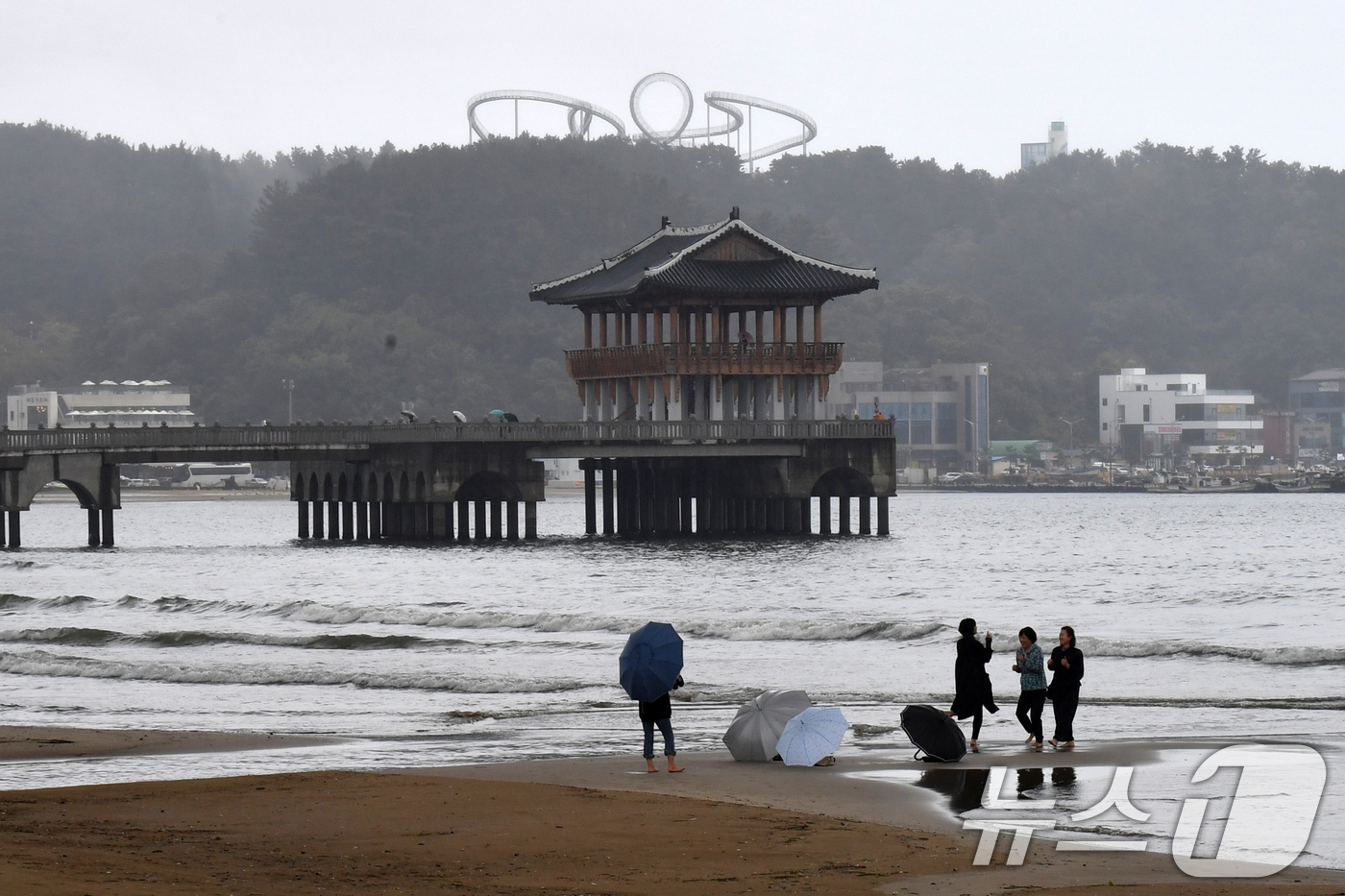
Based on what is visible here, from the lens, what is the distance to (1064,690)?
819 inches

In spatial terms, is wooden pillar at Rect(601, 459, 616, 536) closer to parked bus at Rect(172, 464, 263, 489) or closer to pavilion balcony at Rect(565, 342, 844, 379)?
pavilion balcony at Rect(565, 342, 844, 379)

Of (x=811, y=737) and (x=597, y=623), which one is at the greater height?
(x=811, y=737)

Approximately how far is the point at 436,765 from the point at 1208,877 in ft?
29.8

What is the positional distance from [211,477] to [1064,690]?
163128 mm

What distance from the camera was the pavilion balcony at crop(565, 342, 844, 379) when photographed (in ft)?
257

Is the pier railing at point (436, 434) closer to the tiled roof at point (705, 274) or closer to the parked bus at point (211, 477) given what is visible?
the tiled roof at point (705, 274)

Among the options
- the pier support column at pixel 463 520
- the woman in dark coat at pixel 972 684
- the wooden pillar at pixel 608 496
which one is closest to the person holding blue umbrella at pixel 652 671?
the woman in dark coat at pixel 972 684

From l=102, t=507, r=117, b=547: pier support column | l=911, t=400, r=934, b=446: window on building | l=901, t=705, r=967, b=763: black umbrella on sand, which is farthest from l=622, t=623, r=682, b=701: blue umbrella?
l=911, t=400, r=934, b=446: window on building

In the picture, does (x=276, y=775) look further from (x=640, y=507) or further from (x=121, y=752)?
(x=640, y=507)

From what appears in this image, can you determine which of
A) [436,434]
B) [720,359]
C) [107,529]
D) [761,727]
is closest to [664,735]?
[761,727]

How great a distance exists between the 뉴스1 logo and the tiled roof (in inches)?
2287

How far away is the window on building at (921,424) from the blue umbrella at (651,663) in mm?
175605

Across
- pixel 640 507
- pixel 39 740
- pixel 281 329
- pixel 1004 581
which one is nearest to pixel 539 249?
pixel 281 329

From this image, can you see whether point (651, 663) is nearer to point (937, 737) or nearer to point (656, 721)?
point (656, 721)
